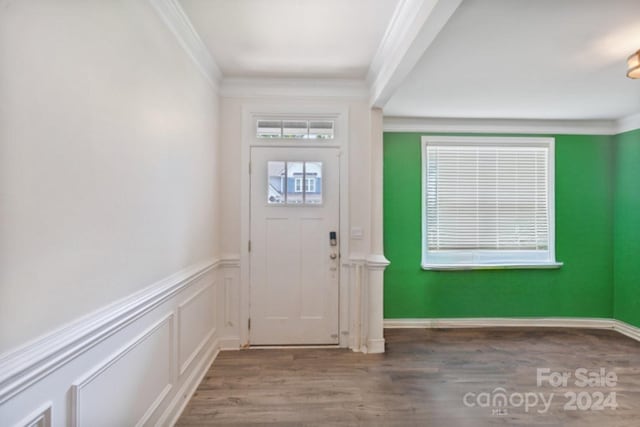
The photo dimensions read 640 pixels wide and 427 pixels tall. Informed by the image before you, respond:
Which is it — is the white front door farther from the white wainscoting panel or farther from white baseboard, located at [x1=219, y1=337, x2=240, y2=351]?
the white wainscoting panel

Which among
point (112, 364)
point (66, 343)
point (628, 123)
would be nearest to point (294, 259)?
point (112, 364)

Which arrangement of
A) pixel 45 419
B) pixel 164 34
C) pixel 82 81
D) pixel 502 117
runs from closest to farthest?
pixel 45 419 → pixel 82 81 → pixel 164 34 → pixel 502 117

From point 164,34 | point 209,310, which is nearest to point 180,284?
point 209,310

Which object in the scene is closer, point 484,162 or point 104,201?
point 104,201

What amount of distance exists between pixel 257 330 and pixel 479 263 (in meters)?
2.73

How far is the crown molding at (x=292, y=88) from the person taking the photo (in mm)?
2905

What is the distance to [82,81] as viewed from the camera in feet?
3.74

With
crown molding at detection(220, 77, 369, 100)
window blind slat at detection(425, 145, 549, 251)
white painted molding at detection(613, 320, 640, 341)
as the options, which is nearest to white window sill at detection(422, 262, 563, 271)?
window blind slat at detection(425, 145, 549, 251)

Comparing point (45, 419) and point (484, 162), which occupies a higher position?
point (484, 162)

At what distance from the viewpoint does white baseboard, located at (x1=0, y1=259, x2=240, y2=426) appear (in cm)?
93

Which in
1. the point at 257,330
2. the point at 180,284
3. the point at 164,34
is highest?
the point at 164,34

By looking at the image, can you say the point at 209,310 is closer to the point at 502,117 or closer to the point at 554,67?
the point at 554,67

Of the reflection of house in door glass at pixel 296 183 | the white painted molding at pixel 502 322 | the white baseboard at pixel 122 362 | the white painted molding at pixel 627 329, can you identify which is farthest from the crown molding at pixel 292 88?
the white painted molding at pixel 627 329

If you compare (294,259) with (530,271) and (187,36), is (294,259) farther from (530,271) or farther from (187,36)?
(530,271)
